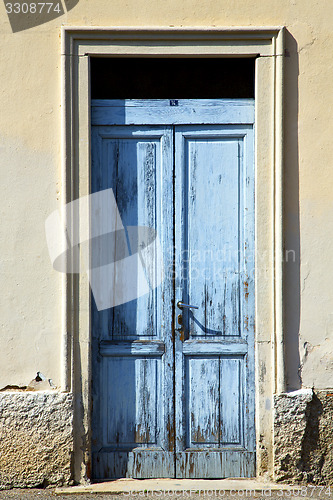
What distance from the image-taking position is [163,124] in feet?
12.5

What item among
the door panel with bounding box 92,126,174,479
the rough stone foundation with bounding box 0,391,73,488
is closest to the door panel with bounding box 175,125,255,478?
the door panel with bounding box 92,126,174,479

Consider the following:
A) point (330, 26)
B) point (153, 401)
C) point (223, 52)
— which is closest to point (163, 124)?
point (223, 52)

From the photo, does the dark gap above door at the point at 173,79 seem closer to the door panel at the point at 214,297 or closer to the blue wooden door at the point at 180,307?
the blue wooden door at the point at 180,307

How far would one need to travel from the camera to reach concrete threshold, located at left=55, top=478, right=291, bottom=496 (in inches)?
141

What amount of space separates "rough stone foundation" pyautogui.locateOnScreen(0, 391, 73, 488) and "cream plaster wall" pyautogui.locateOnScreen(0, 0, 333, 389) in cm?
15

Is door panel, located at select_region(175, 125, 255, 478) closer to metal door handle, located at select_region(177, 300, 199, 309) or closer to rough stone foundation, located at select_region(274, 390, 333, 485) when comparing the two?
metal door handle, located at select_region(177, 300, 199, 309)

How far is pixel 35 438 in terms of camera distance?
11.9 ft

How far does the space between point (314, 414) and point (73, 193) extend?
2.32 m

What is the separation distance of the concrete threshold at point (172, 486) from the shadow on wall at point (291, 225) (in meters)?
0.72

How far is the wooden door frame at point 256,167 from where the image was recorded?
12.0ft

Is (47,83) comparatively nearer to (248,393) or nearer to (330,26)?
(330,26)

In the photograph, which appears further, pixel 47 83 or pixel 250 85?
pixel 250 85

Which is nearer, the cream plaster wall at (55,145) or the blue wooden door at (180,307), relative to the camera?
the cream plaster wall at (55,145)

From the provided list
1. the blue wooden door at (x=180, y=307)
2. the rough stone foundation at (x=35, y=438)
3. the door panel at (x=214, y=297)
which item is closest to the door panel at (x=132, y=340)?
the blue wooden door at (x=180, y=307)
